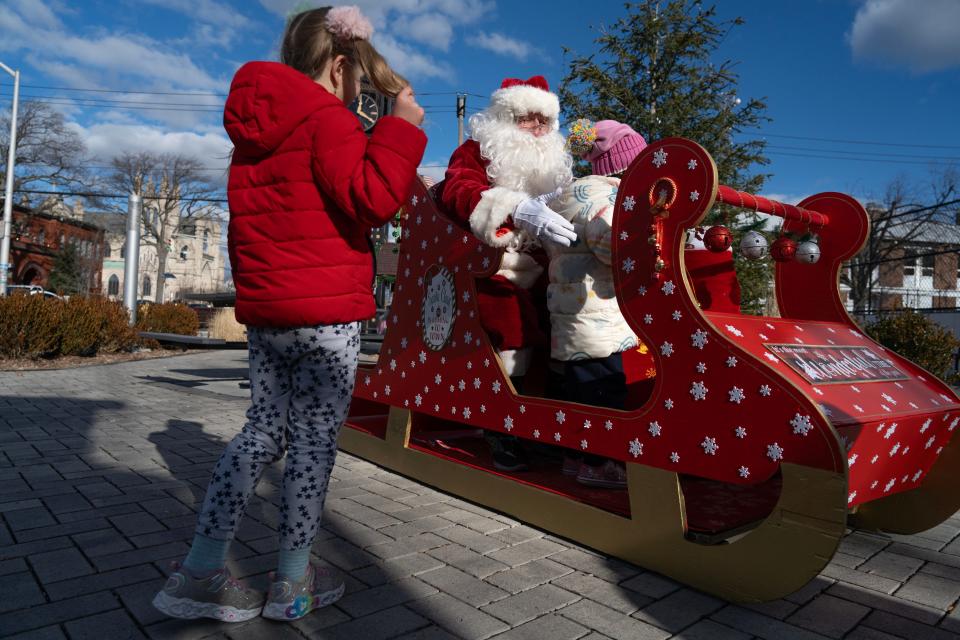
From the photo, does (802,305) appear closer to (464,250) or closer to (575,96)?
(464,250)

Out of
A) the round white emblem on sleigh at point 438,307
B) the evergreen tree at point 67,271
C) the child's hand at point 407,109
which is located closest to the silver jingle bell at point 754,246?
the round white emblem on sleigh at point 438,307

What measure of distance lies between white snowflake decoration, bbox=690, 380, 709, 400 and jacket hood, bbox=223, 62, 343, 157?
4.64 feet

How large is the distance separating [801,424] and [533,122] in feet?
6.68

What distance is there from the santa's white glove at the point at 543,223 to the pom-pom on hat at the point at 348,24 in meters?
0.93

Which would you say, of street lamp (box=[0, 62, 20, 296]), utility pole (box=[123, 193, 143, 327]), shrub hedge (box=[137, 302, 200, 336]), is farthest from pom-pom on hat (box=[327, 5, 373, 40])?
street lamp (box=[0, 62, 20, 296])

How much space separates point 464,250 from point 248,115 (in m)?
1.54

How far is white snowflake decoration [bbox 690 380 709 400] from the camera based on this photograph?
2.09 m

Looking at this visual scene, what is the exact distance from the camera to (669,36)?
33.1 feet

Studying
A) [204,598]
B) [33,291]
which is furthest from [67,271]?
[204,598]

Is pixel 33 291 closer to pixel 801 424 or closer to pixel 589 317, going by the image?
pixel 589 317

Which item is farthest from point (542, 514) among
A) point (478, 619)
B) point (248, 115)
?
point (248, 115)

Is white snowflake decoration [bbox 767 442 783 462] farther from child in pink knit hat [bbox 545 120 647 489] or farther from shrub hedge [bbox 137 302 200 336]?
shrub hedge [bbox 137 302 200 336]

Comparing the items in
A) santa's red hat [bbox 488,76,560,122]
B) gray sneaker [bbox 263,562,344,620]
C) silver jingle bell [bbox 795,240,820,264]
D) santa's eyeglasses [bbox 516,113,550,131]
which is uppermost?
santa's red hat [bbox 488,76,560,122]

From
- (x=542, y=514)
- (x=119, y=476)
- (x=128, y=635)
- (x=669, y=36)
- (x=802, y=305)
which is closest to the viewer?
(x=128, y=635)
